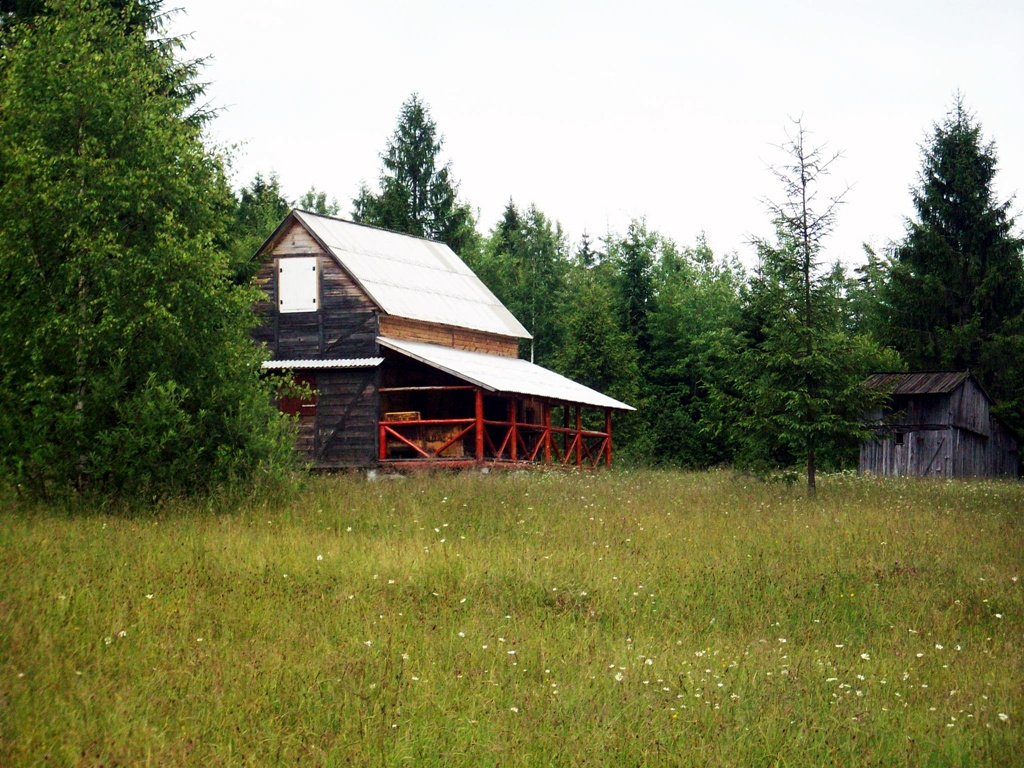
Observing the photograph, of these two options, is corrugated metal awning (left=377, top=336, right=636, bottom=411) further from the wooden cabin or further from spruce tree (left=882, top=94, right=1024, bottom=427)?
spruce tree (left=882, top=94, right=1024, bottom=427)

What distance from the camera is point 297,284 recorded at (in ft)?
94.3

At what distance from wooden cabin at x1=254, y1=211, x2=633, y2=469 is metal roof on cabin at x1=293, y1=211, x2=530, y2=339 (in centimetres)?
7

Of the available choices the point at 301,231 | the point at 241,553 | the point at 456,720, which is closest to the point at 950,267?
the point at 301,231

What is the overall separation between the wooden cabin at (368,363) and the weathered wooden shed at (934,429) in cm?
1229

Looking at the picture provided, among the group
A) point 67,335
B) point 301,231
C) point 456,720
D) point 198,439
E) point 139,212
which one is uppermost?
point 301,231

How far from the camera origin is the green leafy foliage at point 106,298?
599 inches

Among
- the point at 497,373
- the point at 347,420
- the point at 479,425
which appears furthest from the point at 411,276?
the point at 479,425

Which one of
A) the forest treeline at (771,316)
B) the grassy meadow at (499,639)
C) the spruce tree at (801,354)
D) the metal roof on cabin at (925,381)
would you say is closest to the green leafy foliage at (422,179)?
the forest treeline at (771,316)

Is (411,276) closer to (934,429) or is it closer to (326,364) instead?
(326,364)

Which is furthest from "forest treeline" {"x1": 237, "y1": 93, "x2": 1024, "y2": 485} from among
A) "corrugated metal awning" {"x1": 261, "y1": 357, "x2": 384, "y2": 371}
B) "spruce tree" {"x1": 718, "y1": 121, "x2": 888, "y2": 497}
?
"corrugated metal awning" {"x1": 261, "y1": 357, "x2": 384, "y2": 371}

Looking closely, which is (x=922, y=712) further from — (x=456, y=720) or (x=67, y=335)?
(x=67, y=335)

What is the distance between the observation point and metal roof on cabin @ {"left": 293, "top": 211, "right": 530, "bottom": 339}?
29.1 metres

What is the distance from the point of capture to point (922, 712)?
24.9 feet

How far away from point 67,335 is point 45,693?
9063 mm
